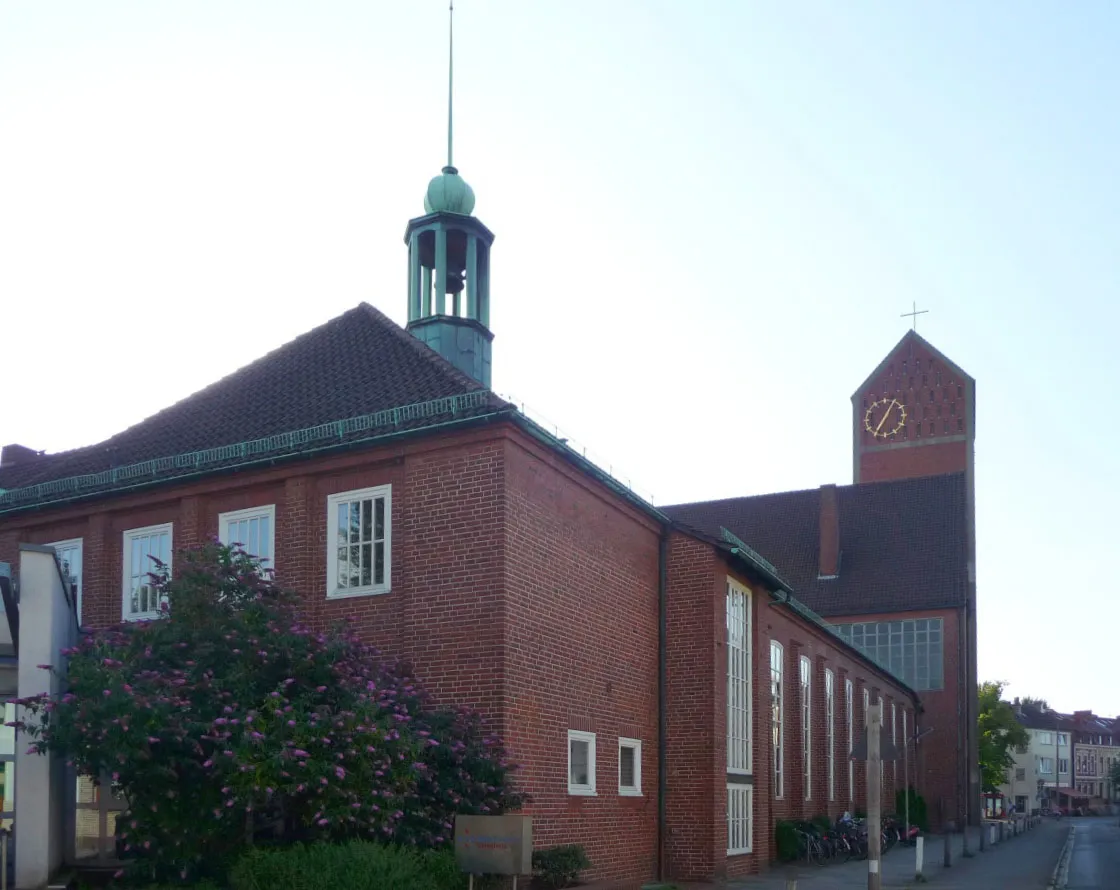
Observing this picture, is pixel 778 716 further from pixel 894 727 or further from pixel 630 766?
pixel 894 727

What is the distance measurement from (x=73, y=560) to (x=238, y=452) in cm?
439

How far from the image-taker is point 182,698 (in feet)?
49.8

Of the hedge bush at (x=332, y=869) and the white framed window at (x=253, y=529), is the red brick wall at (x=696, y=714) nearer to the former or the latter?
the white framed window at (x=253, y=529)

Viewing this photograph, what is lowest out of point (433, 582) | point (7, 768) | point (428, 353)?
point (7, 768)

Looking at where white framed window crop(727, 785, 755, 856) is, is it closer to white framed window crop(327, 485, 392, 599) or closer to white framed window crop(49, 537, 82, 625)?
white framed window crop(327, 485, 392, 599)

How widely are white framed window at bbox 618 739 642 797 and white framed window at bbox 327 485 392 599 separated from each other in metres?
5.39

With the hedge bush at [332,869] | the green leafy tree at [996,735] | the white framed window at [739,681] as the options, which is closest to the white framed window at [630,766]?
the white framed window at [739,681]

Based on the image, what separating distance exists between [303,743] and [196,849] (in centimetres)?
224

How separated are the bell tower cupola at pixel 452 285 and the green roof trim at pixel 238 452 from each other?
437cm

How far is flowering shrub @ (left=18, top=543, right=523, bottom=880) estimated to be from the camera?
14.6 metres

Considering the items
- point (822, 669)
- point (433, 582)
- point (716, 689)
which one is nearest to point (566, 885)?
point (433, 582)

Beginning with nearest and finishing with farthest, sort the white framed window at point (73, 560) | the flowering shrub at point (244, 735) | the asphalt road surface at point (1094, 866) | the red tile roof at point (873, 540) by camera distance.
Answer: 1. the flowering shrub at point (244, 735)
2. the white framed window at point (73, 560)
3. the asphalt road surface at point (1094, 866)
4. the red tile roof at point (873, 540)

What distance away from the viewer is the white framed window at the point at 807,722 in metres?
35.6

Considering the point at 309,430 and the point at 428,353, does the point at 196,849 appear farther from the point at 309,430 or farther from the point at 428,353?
the point at 428,353
